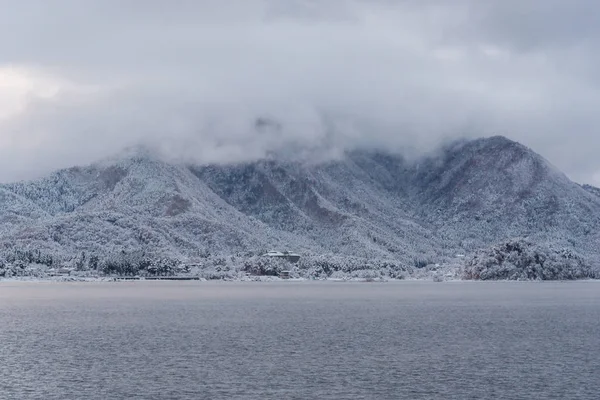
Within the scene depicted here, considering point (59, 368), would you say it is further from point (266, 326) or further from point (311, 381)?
point (266, 326)

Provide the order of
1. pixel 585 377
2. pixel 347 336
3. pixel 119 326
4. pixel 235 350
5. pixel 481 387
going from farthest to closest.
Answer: pixel 119 326 < pixel 347 336 < pixel 235 350 < pixel 585 377 < pixel 481 387

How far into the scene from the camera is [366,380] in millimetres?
95375

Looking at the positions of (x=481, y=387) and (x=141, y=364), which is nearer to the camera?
(x=481, y=387)

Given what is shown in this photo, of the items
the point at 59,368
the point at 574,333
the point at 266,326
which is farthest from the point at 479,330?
the point at 59,368

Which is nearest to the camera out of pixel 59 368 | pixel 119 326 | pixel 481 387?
pixel 481 387

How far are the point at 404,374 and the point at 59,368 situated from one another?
4287cm

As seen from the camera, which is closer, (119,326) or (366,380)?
(366,380)

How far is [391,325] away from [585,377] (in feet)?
233

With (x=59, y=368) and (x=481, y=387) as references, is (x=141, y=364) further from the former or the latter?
(x=481, y=387)

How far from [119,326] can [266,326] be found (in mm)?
29267

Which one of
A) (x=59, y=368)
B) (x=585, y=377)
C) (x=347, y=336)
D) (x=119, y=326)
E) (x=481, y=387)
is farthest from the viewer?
(x=119, y=326)

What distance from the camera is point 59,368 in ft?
342

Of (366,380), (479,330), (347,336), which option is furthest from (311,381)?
(479,330)

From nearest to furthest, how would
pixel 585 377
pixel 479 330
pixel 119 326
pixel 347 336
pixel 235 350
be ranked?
pixel 585 377
pixel 235 350
pixel 347 336
pixel 479 330
pixel 119 326
